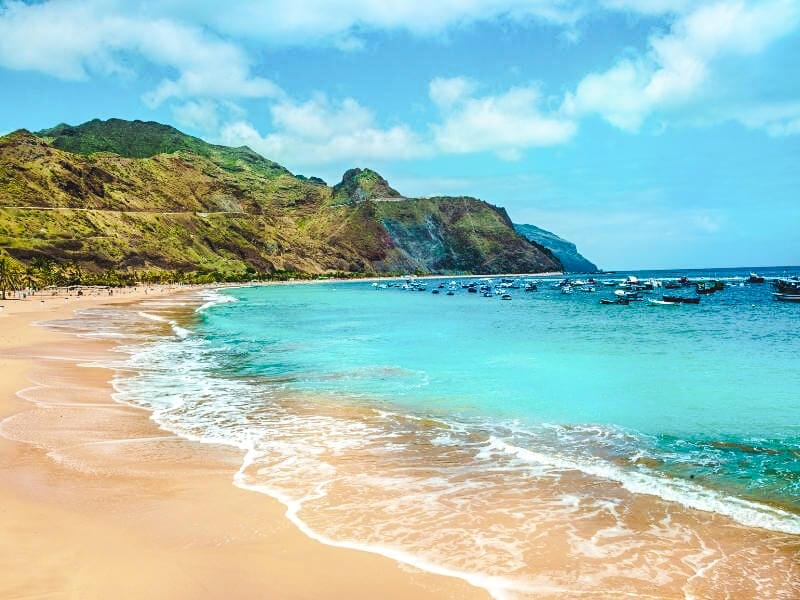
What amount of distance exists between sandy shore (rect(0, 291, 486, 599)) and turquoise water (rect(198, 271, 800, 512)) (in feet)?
26.6

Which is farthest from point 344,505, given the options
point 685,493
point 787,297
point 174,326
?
point 787,297

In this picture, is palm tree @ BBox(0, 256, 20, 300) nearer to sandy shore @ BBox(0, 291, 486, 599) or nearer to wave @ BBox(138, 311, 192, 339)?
wave @ BBox(138, 311, 192, 339)

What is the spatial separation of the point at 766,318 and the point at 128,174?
195903 millimetres

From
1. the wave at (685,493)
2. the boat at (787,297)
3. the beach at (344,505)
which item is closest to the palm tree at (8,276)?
the beach at (344,505)

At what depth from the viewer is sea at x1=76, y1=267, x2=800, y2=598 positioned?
8.62 m

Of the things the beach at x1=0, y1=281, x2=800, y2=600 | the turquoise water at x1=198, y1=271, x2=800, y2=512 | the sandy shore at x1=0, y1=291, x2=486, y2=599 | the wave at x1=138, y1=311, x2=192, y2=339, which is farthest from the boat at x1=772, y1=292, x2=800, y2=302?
the sandy shore at x1=0, y1=291, x2=486, y2=599

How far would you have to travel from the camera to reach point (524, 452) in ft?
47.6

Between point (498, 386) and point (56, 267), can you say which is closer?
point (498, 386)

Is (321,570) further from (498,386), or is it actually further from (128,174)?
(128,174)

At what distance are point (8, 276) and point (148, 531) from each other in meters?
103

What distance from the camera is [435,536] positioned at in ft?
30.7

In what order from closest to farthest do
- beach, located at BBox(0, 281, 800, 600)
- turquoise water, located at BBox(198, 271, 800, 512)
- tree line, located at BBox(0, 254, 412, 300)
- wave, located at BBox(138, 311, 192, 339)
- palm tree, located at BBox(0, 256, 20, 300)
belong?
beach, located at BBox(0, 281, 800, 600) → turquoise water, located at BBox(198, 271, 800, 512) → wave, located at BBox(138, 311, 192, 339) → palm tree, located at BBox(0, 256, 20, 300) → tree line, located at BBox(0, 254, 412, 300)

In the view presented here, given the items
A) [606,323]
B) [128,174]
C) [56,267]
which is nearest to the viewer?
[606,323]

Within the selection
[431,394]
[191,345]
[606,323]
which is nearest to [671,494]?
[431,394]
